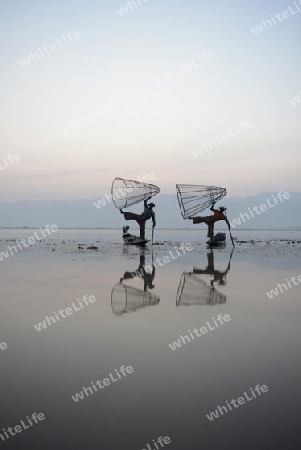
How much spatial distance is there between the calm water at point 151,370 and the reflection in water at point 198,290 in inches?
5.1

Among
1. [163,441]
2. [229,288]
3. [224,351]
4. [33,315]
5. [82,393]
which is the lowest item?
[229,288]

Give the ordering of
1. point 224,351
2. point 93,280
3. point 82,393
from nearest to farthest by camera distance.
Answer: point 82,393 → point 224,351 → point 93,280

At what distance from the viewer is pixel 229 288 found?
1266 cm

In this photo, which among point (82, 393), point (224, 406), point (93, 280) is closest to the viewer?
point (224, 406)

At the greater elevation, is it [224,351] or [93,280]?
[93,280]

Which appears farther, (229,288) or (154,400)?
(229,288)

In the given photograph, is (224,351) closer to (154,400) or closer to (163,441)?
(154,400)

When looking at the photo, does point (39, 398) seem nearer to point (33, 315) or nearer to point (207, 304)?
point (33, 315)

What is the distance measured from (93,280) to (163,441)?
11.0 metres

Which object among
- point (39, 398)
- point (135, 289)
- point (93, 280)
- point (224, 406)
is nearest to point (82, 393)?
point (39, 398)
